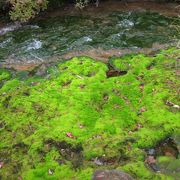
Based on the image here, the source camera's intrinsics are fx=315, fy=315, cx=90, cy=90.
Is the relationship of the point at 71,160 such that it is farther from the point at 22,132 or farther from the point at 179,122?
the point at 179,122

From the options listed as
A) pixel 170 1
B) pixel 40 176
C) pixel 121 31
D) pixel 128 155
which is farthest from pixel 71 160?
pixel 170 1

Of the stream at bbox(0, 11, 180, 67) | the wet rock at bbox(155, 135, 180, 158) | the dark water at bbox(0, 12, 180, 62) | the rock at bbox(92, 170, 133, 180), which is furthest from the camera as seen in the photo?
the dark water at bbox(0, 12, 180, 62)

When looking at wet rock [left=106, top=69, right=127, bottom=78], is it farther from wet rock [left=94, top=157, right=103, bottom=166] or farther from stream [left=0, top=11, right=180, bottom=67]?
wet rock [left=94, top=157, right=103, bottom=166]

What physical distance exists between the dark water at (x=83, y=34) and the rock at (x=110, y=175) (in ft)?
27.9

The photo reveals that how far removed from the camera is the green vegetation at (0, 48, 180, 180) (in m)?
9.92

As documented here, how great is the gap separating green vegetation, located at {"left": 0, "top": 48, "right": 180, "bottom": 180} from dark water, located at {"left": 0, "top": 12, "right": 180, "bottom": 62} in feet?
6.83

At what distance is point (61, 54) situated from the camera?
53.6 feet

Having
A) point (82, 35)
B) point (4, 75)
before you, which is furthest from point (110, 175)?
point (82, 35)

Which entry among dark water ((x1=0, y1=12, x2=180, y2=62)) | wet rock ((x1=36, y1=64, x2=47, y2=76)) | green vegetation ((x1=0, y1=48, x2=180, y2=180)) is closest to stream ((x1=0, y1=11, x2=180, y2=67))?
dark water ((x1=0, y1=12, x2=180, y2=62))

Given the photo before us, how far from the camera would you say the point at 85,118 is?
1147 centimetres

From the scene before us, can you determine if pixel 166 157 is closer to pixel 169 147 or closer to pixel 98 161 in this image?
pixel 169 147

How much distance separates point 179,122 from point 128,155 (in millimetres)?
2387

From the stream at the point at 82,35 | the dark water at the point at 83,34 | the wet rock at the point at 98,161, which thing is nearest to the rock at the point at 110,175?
the wet rock at the point at 98,161

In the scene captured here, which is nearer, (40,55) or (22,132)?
(22,132)
